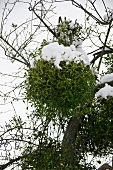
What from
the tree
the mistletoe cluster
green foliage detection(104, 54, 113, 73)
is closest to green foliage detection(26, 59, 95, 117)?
the tree

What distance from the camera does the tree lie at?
1203 millimetres

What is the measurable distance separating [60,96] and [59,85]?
0.05 meters

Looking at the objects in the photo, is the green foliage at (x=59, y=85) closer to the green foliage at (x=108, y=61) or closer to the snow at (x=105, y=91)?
the snow at (x=105, y=91)

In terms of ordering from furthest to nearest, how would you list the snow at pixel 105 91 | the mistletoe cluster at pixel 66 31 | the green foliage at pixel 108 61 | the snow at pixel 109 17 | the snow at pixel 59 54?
the green foliage at pixel 108 61 < the snow at pixel 109 17 < the snow at pixel 105 91 < the mistletoe cluster at pixel 66 31 < the snow at pixel 59 54

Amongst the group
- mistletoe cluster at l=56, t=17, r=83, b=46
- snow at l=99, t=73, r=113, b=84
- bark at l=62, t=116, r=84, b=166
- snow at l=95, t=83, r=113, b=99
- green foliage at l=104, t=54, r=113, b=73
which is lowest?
bark at l=62, t=116, r=84, b=166

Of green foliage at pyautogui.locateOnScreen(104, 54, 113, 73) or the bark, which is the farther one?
green foliage at pyautogui.locateOnScreen(104, 54, 113, 73)

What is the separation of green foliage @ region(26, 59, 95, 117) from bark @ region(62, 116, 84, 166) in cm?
27

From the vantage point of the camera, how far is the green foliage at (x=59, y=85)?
1.19 meters

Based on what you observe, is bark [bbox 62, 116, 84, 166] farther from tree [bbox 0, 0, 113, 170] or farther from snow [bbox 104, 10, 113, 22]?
snow [bbox 104, 10, 113, 22]

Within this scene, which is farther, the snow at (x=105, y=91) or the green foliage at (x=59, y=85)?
the snow at (x=105, y=91)

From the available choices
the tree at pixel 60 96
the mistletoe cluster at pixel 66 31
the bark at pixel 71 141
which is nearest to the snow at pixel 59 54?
the tree at pixel 60 96

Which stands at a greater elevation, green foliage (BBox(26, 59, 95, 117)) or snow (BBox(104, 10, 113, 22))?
snow (BBox(104, 10, 113, 22))

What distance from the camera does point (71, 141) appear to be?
1544 mm

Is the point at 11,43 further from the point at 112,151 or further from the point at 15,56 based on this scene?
the point at 112,151
